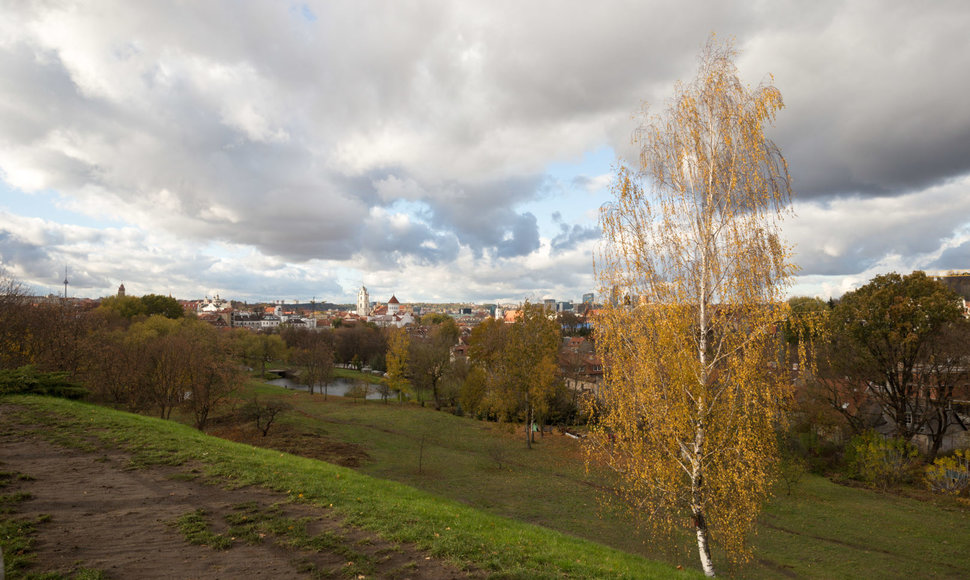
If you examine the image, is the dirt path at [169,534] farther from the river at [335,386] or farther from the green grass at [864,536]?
the river at [335,386]

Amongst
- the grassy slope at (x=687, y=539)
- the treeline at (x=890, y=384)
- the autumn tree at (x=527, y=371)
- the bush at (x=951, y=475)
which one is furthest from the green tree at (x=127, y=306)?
the bush at (x=951, y=475)

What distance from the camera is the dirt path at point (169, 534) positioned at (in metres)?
6.86

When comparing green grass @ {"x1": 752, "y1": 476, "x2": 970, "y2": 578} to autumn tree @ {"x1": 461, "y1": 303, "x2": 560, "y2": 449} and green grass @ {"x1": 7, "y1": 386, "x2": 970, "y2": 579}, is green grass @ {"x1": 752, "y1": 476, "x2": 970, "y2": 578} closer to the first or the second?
green grass @ {"x1": 7, "y1": 386, "x2": 970, "y2": 579}

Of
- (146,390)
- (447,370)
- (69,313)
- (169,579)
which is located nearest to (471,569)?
(169,579)

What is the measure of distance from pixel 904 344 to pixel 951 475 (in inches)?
294

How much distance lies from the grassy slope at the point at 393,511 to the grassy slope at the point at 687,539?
19.7ft

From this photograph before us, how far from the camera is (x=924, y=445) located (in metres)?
29.9

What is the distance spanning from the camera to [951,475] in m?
23.0

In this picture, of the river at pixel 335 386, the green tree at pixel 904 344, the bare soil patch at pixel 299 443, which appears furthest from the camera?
the river at pixel 335 386

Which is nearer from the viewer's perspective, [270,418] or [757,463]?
[757,463]

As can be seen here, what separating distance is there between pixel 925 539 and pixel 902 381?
587 inches

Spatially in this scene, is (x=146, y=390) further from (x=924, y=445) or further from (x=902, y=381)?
(x=924, y=445)

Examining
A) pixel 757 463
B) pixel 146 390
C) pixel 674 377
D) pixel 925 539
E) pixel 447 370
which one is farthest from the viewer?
pixel 447 370

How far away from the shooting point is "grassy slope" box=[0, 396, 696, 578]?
7979mm
